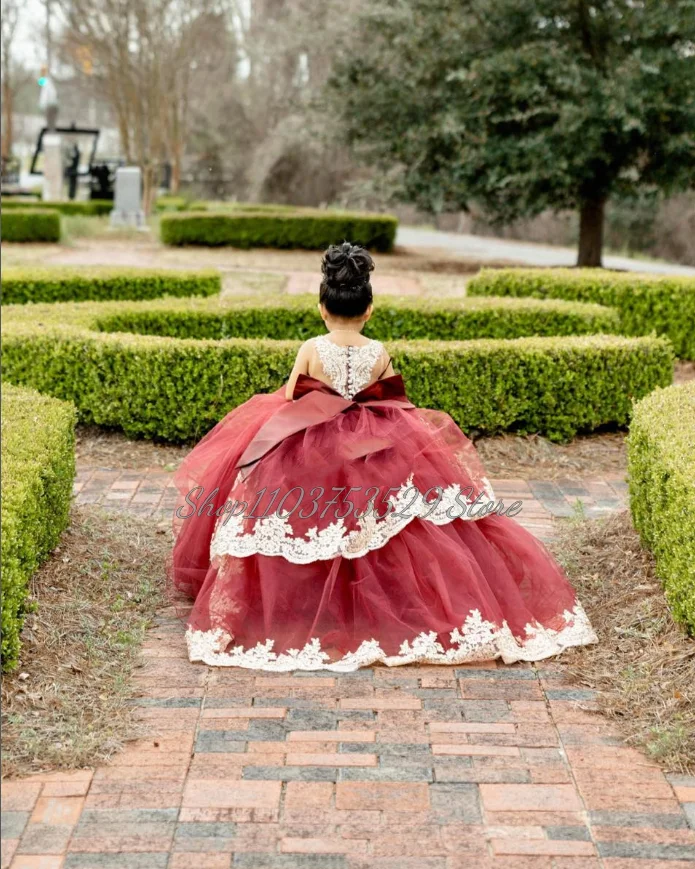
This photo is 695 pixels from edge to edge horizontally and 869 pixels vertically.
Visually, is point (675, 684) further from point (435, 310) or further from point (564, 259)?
point (564, 259)

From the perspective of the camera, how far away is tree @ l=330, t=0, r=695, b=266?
1478cm

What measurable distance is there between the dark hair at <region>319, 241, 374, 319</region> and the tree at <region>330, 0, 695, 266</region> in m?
11.4

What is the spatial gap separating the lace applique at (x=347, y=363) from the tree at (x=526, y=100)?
37.2 ft

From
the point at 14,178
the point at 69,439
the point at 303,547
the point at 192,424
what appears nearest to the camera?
the point at 303,547

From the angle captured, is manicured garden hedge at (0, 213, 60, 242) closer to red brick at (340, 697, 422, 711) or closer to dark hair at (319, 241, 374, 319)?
dark hair at (319, 241, 374, 319)

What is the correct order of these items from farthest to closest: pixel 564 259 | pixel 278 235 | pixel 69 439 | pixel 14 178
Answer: pixel 14 178
pixel 564 259
pixel 278 235
pixel 69 439

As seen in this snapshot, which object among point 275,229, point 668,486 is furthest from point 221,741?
point 275,229

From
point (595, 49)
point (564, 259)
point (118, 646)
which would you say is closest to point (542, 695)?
point (118, 646)

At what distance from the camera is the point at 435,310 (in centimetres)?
841

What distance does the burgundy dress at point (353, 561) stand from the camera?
3.81 m

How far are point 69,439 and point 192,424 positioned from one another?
6.33 feet

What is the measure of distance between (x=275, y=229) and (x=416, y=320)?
1156 cm

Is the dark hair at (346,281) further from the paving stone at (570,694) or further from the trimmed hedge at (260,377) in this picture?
the trimmed hedge at (260,377)

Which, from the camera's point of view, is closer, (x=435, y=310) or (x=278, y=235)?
(x=435, y=310)
